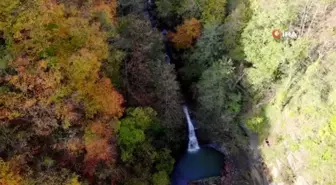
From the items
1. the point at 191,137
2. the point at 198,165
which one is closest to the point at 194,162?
the point at 198,165

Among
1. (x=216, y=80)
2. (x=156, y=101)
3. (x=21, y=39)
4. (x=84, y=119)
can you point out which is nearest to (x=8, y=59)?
(x=21, y=39)

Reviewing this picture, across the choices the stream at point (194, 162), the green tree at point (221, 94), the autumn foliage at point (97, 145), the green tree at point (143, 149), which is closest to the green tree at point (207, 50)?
the green tree at point (221, 94)

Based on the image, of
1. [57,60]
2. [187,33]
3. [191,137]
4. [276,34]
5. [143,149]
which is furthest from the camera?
[191,137]

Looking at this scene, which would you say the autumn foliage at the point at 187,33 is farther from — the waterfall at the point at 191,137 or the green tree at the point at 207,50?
the waterfall at the point at 191,137

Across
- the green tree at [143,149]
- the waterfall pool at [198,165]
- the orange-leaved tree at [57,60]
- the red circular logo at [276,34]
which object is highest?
the orange-leaved tree at [57,60]

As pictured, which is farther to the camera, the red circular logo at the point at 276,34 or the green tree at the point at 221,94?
the green tree at the point at 221,94

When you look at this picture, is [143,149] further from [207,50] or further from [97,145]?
[207,50]

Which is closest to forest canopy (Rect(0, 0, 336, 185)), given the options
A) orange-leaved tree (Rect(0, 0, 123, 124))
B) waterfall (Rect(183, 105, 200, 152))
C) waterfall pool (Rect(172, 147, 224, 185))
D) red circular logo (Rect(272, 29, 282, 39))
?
orange-leaved tree (Rect(0, 0, 123, 124))
